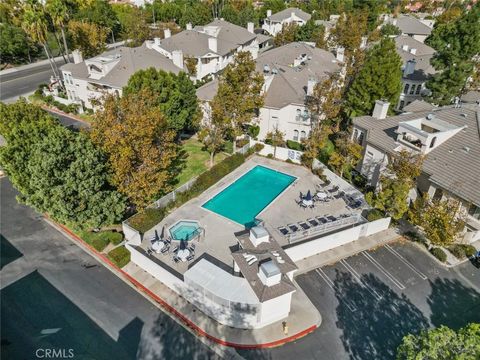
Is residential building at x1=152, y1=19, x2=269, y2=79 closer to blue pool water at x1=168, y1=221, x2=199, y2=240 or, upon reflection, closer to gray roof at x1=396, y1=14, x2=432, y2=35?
blue pool water at x1=168, y1=221, x2=199, y2=240

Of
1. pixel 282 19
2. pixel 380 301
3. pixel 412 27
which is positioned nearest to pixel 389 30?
pixel 412 27

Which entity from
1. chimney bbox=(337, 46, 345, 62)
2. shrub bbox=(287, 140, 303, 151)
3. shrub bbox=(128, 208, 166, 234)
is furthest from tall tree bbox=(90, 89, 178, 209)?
chimney bbox=(337, 46, 345, 62)

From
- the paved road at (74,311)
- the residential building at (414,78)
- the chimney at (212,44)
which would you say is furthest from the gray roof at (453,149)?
the chimney at (212,44)

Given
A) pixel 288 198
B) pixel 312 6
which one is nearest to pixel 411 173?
pixel 288 198

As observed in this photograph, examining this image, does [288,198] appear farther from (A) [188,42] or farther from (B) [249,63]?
(A) [188,42]

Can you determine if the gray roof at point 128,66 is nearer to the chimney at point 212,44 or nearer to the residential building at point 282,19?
the chimney at point 212,44
